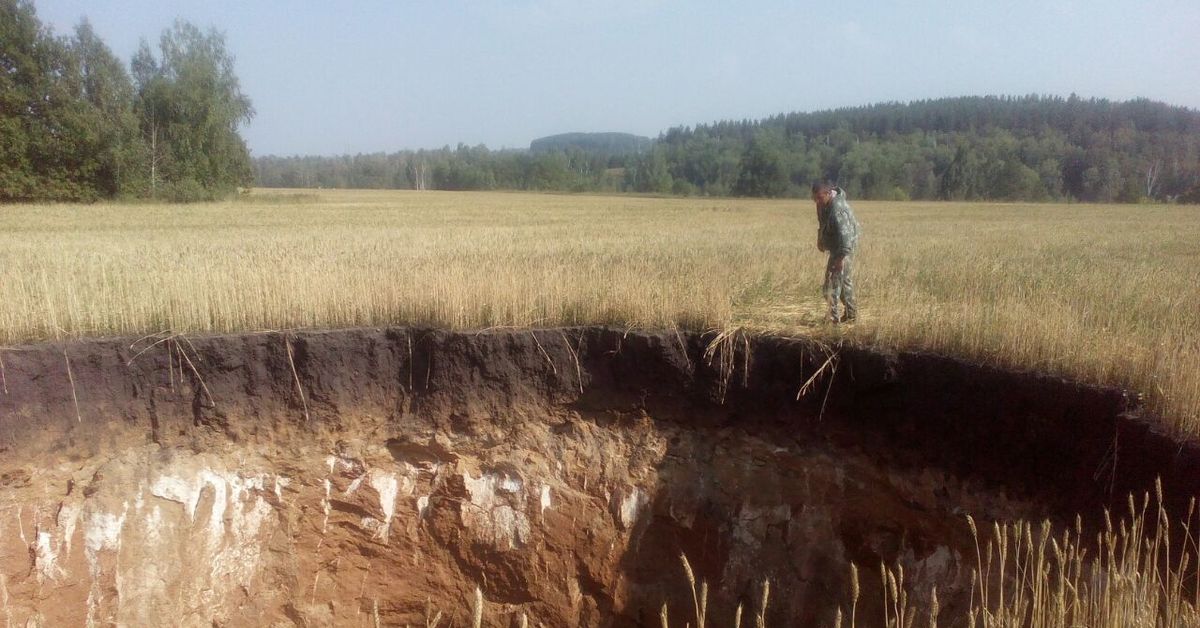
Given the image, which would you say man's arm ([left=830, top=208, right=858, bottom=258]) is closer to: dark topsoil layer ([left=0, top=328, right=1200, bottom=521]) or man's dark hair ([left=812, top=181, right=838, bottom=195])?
man's dark hair ([left=812, top=181, right=838, bottom=195])

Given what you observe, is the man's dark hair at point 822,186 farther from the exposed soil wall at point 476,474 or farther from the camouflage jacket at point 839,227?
the exposed soil wall at point 476,474

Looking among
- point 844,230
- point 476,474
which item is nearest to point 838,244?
point 844,230

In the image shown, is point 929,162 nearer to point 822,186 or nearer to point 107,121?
point 107,121

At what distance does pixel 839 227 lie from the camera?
6.46 meters

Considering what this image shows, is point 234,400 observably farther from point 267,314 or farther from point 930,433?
point 930,433

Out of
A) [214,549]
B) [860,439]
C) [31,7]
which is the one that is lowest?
[214,549]

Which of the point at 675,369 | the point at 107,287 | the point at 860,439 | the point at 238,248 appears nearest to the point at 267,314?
the point at 107,287

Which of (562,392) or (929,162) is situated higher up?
(929,162)

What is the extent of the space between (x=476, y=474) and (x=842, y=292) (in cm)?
355

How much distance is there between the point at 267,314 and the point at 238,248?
25.0ft

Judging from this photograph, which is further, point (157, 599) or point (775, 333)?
point (775, 333)

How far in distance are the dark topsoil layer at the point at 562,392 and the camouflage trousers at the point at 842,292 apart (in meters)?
0.78

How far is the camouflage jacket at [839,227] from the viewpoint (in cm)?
646

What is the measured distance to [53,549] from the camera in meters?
5.25
